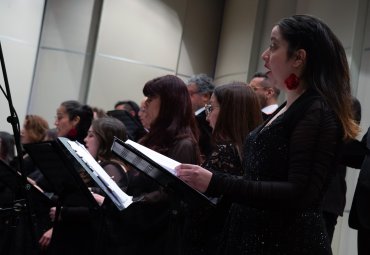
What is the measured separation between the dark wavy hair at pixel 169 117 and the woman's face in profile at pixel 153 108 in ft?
0.05

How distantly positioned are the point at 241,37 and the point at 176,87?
4.08 m

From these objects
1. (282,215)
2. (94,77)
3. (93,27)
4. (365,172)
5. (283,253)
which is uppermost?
(93,27)

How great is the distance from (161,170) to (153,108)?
3.89 ft

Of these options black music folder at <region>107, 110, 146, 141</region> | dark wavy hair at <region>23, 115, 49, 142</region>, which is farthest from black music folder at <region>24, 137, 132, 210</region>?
dark wavy hair at <region>23, 115, 49, 142</region>

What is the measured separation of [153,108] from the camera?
2.75 metres

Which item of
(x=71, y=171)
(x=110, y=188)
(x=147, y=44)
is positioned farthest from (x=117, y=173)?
(x=147, y=44)

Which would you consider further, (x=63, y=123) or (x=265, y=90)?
(x=63, y=123)

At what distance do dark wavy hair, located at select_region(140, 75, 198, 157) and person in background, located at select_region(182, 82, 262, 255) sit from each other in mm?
220

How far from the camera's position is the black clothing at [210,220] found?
2270 millimetres

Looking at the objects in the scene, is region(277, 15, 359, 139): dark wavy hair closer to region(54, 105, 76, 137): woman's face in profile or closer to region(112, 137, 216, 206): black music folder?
region(112, 137, 216, 206): black music folder

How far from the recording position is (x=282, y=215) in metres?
1.51

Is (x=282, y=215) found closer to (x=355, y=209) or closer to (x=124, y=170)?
(x=355, y=209)

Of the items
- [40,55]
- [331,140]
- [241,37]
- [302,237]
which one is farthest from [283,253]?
[40,55]

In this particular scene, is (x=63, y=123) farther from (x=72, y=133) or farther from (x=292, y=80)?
(x=292, y=80)
